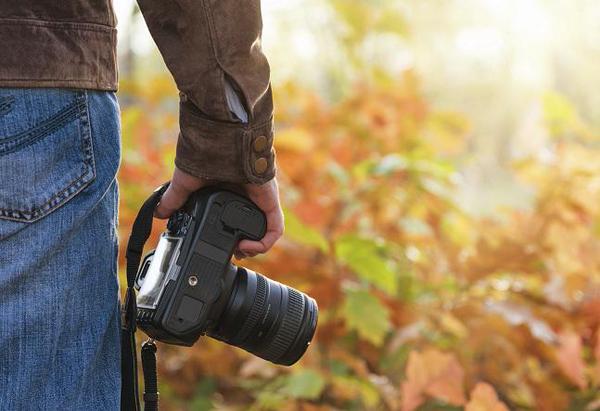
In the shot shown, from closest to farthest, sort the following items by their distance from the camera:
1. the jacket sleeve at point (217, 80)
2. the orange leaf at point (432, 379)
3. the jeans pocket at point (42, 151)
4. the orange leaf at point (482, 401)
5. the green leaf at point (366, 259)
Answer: the jeans pocket at point (42, 151) < the jacket sleeve at point (217, 80) < the orange leaf at point (482, 401) < the orange leaf at point (432, 379) < the green leaf at point (366, 259)

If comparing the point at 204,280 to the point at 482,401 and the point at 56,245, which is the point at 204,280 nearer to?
the point at 56,245

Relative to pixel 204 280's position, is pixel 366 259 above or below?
below

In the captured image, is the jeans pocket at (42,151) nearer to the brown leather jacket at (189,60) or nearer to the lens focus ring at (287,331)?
the brown leather jacket at (189,60)

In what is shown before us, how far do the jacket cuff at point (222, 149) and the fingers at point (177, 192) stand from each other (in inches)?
1.0

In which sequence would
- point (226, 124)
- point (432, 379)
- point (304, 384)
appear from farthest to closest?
1. point (304, 384)
2. point (432, 379)
3. point (226, 124)

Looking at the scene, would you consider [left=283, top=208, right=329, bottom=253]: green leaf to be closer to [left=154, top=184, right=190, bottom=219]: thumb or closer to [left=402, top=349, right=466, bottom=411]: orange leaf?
[left=402, top=349, right=466, bottom=411]: orange leaf

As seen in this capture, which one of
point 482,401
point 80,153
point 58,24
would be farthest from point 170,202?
point 482,401

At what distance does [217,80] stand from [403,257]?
1.93m

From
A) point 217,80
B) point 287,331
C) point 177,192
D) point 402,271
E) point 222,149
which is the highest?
point 217,80

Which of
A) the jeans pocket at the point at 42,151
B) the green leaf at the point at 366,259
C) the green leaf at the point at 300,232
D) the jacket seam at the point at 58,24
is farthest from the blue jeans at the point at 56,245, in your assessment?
the green leaf at the point at 366,259

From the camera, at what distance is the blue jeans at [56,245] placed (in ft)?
4.67

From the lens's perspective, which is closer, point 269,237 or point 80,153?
point 80,153

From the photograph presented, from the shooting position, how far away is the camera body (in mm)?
1649

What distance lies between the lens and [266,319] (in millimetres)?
1796
